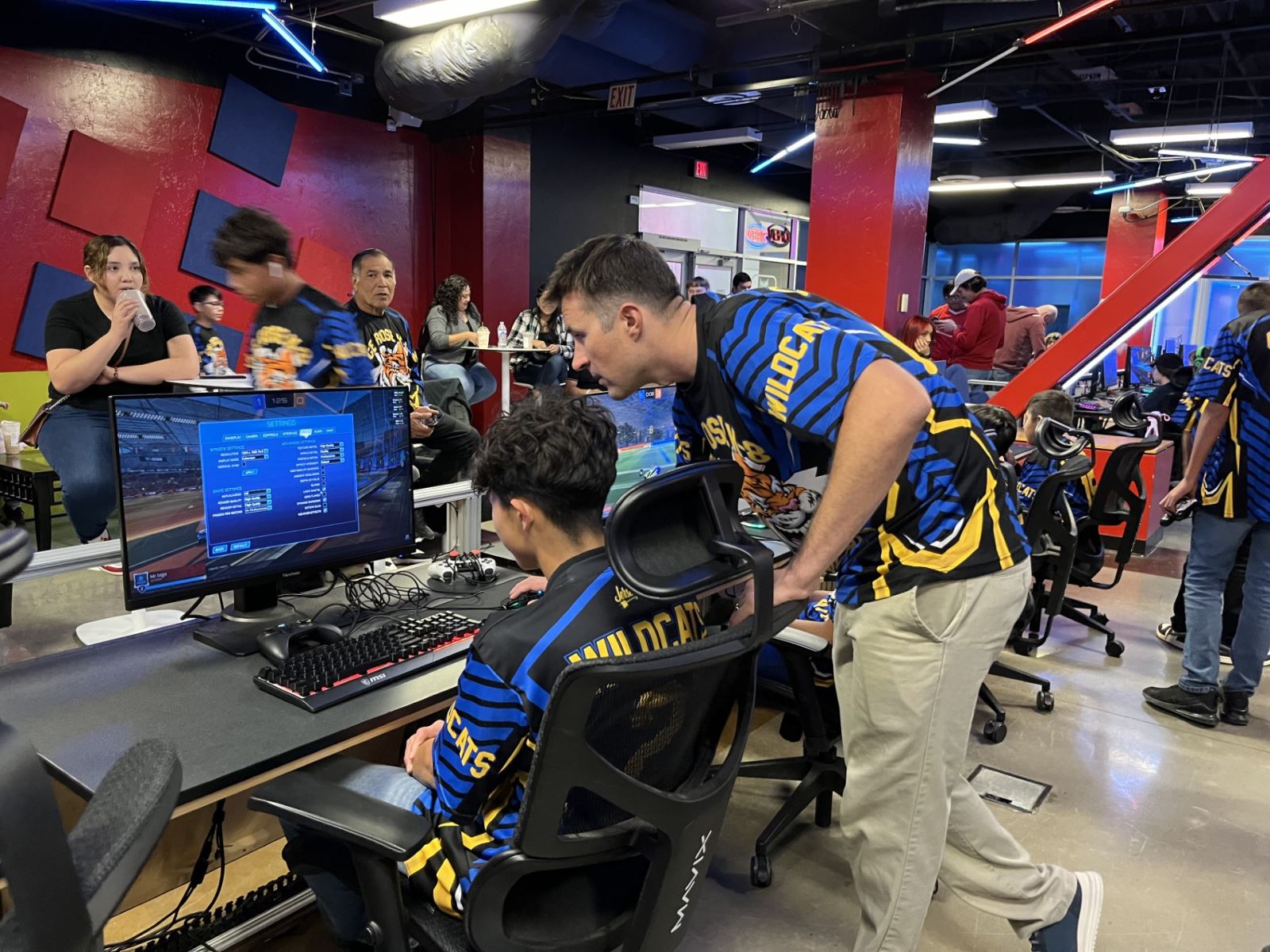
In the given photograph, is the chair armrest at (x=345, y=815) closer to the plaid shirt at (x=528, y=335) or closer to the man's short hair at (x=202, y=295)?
the man's short hair at (x=202, y=295)

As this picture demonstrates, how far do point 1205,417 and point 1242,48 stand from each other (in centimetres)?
572

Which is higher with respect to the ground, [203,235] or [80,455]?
[203,235]

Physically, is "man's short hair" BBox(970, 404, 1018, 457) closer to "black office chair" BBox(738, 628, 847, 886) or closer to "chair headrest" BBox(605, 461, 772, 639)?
"black office chair" BBox(738, 628, 847, 886)

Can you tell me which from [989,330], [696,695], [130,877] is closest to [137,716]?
[130,877]

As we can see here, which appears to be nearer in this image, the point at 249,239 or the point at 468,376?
the point at 249,239

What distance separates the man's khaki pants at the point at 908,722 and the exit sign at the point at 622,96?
628 centimetres

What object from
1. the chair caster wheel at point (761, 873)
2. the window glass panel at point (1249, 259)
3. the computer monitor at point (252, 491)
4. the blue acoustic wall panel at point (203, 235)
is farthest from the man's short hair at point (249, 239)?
the window glass panel at point (1249, 259)

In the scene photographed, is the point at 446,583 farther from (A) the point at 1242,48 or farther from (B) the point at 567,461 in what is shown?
(A) the point at 1242,48

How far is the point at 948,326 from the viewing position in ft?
21.0

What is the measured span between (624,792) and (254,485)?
3.45 ft

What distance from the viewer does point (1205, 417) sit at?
324cm

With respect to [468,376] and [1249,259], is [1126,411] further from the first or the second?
[1249,259]

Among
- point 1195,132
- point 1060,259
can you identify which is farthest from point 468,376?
point 1060,259

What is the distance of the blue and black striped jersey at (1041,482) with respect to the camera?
3.64m
